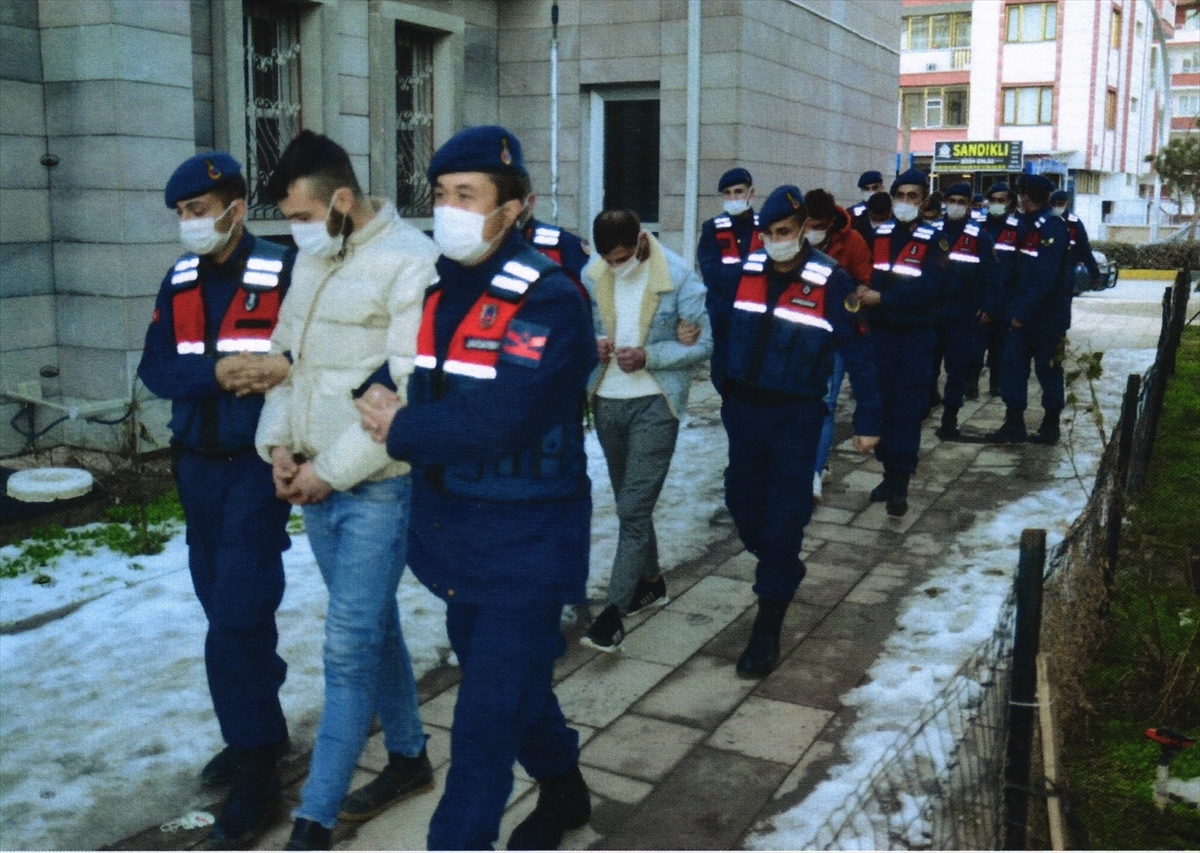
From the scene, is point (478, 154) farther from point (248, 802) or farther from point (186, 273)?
point (248, 802)

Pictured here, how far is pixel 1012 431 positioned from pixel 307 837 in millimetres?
7832

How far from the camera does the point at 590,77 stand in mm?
13711

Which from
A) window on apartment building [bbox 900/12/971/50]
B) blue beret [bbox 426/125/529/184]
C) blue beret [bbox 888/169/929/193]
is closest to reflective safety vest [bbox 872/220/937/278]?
blue beret [bbox 888/169/929/193]

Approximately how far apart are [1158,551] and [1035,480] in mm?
1744

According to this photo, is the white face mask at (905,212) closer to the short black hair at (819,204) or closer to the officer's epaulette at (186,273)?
the short black hair at (819,204)

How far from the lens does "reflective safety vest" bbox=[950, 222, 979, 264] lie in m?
10.1

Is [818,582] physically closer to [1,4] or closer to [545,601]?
[545,601]

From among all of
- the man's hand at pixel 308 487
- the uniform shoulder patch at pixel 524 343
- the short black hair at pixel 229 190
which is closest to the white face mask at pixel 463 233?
the uniform shoulder patch at pixel 524 343

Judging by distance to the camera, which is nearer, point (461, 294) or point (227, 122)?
point (461, 294)

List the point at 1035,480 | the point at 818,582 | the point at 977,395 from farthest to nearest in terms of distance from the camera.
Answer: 1. the point at 977,395
2. the point at 1035,480
3. the point at 818,582

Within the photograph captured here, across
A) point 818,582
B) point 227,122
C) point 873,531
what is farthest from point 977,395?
point 227,122

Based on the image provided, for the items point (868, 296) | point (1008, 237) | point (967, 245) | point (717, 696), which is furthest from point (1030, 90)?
point (717, 696)

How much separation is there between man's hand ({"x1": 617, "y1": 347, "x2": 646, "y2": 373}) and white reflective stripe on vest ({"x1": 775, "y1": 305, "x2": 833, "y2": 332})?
2.05 ft

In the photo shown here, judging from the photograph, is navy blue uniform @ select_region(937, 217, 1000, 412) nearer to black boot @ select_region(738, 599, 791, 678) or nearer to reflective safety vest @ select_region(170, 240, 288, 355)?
black boot @ select_region(738, 599, 791, 678)
